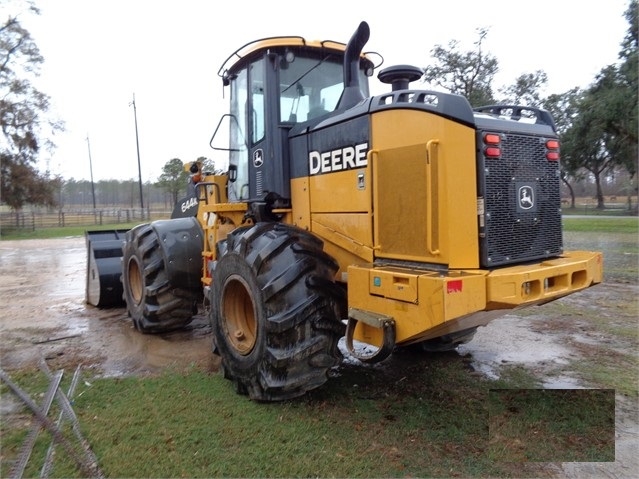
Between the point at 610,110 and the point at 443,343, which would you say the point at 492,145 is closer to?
the point at 443,343

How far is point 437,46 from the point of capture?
22.1m

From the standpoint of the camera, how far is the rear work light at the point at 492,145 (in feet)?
11.7

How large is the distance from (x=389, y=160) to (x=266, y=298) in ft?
4.46

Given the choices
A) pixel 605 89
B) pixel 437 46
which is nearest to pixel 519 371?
pixel 437 46

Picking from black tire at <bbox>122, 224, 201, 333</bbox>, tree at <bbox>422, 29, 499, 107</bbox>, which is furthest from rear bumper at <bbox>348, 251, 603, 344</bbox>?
tree at <bbox>422, 29, 499, 107</bbox>

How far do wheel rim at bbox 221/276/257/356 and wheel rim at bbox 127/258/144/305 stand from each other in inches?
103

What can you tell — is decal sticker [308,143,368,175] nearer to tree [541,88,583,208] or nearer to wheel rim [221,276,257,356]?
wheel rim [221,276,257,356]

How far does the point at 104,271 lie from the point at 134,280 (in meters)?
1.19

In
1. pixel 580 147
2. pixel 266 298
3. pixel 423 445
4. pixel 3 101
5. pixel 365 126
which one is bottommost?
pixel 423 445

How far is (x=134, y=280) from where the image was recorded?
7.22 metres

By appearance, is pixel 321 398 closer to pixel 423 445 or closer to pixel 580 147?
pixel 423 445

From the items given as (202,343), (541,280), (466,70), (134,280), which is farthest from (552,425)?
(466,70)

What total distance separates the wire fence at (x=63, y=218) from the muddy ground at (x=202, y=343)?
33.1m

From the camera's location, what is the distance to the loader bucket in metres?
8.10
